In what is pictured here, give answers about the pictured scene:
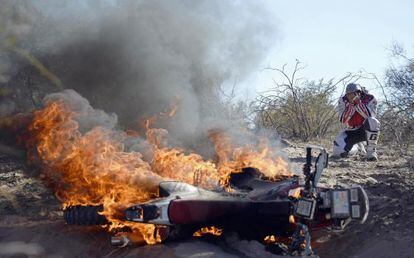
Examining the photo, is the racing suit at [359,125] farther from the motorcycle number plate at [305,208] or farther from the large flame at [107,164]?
the motorcycle number plate at [305,208]

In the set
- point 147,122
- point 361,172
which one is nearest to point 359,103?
point 361,172

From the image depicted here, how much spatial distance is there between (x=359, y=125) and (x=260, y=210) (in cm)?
633

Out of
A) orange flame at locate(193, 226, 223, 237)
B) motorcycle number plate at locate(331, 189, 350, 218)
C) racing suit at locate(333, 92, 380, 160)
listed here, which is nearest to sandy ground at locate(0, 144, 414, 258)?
orange flame at locate(193, 226, 223, 237)

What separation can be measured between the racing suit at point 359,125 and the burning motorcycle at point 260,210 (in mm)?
5303

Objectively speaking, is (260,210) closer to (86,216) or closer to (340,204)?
(340,204)

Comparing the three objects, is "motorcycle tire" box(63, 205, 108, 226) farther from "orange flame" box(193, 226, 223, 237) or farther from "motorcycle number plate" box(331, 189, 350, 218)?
"motorcycle number plate" box(331, 189, 350, 218)

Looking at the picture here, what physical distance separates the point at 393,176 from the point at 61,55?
6.61 meters

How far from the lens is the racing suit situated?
468 inches

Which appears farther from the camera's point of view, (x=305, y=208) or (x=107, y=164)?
(x=107, y=164)

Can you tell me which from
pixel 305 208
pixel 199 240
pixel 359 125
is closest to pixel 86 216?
pixel 199 240

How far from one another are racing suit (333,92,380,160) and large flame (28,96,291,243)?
10.5 ft

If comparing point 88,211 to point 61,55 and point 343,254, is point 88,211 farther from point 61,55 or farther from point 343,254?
point 61,55

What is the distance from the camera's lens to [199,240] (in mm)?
6809

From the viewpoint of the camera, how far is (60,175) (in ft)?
29.0
